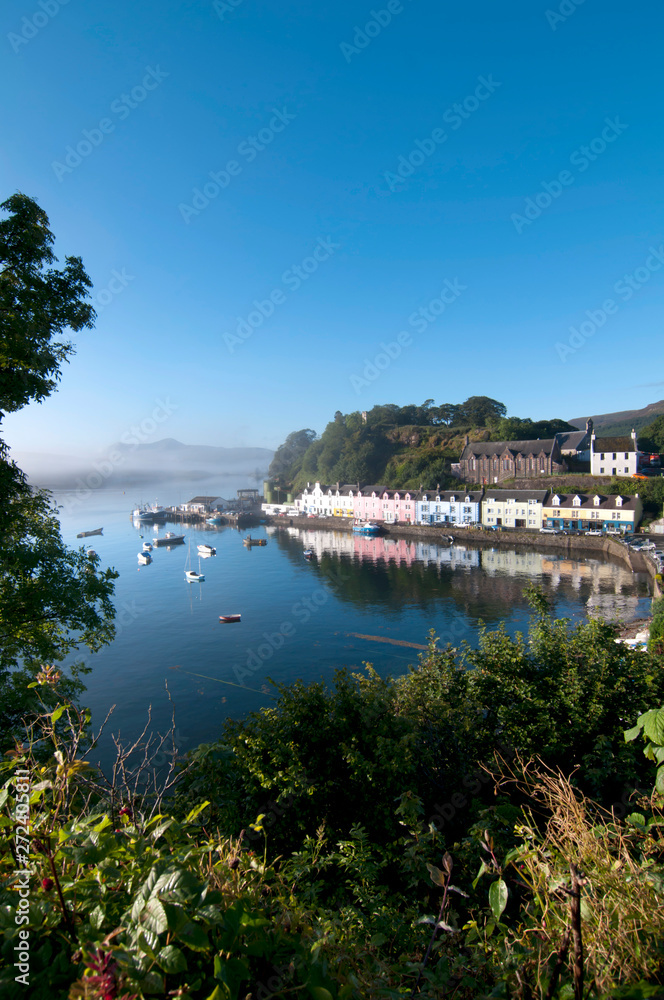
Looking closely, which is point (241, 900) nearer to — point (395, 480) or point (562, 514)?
point (562, 514)

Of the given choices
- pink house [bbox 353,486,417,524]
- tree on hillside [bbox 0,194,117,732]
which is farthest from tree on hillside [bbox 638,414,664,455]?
tree on hillside [bbox 0,194,117,732]

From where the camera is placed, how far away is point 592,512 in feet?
143

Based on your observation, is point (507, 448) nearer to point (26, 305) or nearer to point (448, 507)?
point (448, 507)

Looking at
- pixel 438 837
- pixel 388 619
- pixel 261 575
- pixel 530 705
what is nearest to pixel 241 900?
pixel 438 837

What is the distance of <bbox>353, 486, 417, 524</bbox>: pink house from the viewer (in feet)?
195

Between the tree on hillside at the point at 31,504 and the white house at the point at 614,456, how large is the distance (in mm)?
52320

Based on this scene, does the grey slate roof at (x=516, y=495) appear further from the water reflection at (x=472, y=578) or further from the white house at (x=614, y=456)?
the white house at (x=614, y=456)

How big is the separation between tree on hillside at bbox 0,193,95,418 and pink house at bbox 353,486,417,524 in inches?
2136

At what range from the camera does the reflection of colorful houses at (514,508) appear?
4759 centimetres

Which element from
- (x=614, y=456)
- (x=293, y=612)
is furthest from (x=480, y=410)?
(x=293, y=612)

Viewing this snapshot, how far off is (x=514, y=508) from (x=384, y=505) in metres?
17.2

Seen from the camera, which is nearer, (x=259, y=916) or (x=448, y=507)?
(x=259, y=916)

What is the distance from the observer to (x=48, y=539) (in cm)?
688

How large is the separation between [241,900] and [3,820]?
0.86m
